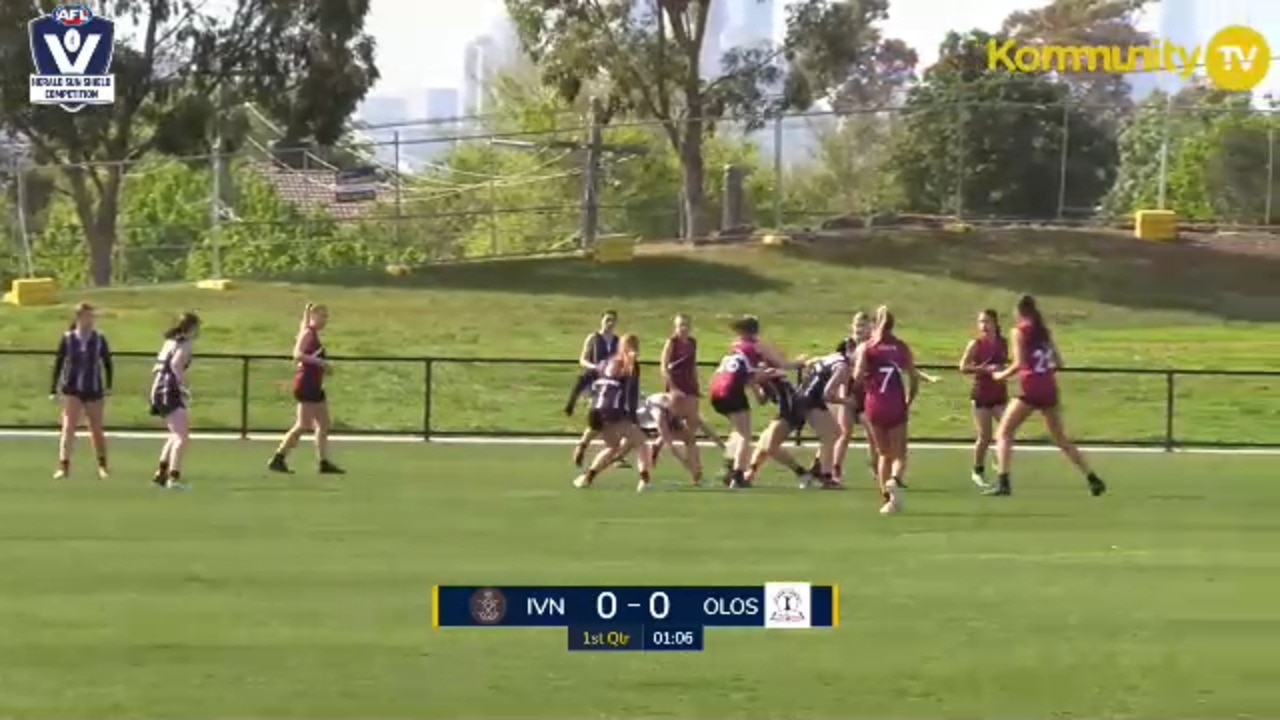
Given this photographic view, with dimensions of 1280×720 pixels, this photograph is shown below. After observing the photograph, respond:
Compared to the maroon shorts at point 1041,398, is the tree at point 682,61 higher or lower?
higher

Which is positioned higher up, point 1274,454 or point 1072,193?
point 1072,193

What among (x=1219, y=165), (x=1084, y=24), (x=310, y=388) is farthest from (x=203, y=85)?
(x=1084, y=24)

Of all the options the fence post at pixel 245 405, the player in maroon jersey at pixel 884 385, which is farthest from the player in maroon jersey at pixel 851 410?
the fence post at pixel 245 405

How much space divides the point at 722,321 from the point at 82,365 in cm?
2015

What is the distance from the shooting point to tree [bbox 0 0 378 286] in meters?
51.5

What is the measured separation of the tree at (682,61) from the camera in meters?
52.8

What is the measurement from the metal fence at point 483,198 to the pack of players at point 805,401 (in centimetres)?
2181

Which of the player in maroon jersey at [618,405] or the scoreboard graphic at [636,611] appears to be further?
the player in maroon jersey at [618,405]

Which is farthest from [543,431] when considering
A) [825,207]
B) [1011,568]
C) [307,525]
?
[825,207]

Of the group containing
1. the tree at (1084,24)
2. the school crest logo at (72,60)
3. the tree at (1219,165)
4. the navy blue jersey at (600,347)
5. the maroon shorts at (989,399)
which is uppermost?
the tree at (1084,24)

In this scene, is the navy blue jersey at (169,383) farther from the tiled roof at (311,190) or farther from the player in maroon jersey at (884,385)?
the tiled roof at (311,190)

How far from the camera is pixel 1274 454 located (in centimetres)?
3052

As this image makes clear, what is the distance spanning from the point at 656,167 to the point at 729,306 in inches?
978

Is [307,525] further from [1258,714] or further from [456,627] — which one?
[1258,714]
